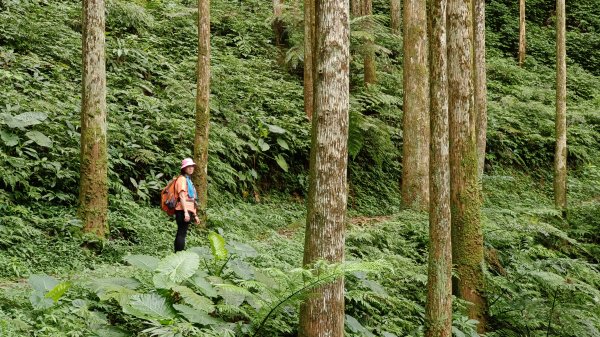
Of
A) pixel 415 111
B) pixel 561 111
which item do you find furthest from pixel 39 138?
pixel 561 111

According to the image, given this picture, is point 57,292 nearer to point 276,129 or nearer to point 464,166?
point 464,166

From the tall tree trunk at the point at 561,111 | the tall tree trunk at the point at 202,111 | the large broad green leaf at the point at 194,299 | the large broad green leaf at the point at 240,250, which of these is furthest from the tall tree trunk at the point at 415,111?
the large broad green leaf at the point at 194,299

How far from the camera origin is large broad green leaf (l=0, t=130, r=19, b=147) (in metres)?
10.1

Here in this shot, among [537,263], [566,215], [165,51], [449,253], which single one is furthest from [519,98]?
[449,253]

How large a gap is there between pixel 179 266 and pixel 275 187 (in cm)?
850

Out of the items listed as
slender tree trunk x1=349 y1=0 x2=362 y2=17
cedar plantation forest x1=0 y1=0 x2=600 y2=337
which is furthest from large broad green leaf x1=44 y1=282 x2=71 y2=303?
slender tree trunk x1=349 y1=0 x2=362 y2=17

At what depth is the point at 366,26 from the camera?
16750mm

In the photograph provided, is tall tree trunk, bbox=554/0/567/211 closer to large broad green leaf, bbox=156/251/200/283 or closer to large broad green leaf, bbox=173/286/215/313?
large broad green leaf, bbox=156/251/200/283

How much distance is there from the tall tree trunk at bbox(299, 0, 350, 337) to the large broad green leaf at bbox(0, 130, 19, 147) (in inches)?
268

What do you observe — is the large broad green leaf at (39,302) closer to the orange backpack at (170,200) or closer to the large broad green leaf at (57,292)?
the large broad green leaf at (57,292)

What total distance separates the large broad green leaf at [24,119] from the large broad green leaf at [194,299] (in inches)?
245

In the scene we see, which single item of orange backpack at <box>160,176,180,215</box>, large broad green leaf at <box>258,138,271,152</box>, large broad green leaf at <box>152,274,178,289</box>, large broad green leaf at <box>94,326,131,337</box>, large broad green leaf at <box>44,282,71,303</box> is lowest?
large broad green leaf at <box>94,326,131,337</box>

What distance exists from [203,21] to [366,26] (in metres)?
6.85

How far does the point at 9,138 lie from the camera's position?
33.5 ft
